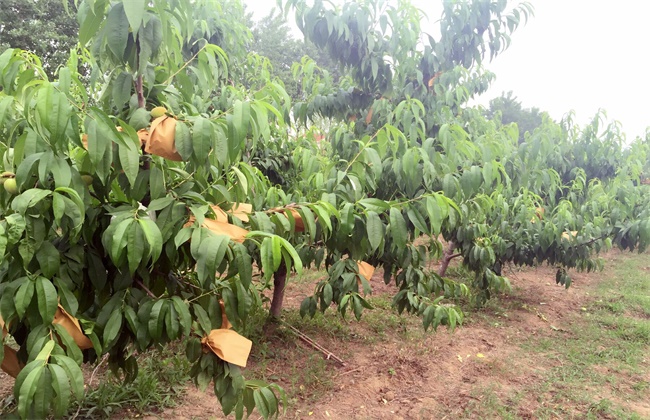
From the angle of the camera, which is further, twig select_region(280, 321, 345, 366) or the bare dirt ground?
twig select_region(280, 321, 345, 366)

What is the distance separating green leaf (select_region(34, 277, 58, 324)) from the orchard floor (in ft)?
6.26

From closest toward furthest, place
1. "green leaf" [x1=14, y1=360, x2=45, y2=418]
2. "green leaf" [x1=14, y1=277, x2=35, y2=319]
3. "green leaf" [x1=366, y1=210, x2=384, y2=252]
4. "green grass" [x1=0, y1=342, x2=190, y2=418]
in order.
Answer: "green leaf" [x1=14, y1=360, x2=45, y2=418], "green leaf" [x1=14, y1=277, x2=35, y2=319], "green leaf" [x1=366, y1=210, x2=384, y2=252], "green grass" [x1=0, y1=342, x2=190, y2=418]

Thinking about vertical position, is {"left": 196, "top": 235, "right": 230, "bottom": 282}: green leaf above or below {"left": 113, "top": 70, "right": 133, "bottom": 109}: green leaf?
below

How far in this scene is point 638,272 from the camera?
25.0 ft

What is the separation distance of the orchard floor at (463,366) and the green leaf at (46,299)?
1.91 metres

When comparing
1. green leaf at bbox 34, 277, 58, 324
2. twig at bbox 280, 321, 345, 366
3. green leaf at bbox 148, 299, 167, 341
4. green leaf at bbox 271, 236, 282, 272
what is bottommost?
twig at bbox 280, 321, 345, 366

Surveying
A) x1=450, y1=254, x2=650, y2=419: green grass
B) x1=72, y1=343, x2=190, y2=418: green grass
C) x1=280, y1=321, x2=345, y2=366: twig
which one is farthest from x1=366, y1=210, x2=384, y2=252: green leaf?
x1=280, y1=321, x2=345, y2=366: twig

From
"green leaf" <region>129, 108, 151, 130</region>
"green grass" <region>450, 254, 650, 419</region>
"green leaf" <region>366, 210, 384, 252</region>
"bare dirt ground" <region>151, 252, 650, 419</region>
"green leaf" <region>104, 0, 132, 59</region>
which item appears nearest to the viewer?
"green leaf" <region>104, 0, 132, 59</region>

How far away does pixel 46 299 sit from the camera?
105 centimetres

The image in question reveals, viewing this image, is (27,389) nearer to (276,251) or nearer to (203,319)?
(203,319)

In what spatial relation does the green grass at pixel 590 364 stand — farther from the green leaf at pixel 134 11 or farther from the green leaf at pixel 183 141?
the green leaf at pixel 134 11

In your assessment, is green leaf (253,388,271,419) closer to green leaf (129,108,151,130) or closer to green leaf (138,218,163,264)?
green leaf (138,218,163,264)

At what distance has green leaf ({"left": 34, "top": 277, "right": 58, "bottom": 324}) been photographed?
3.43 ft

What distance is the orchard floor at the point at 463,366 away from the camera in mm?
2955
